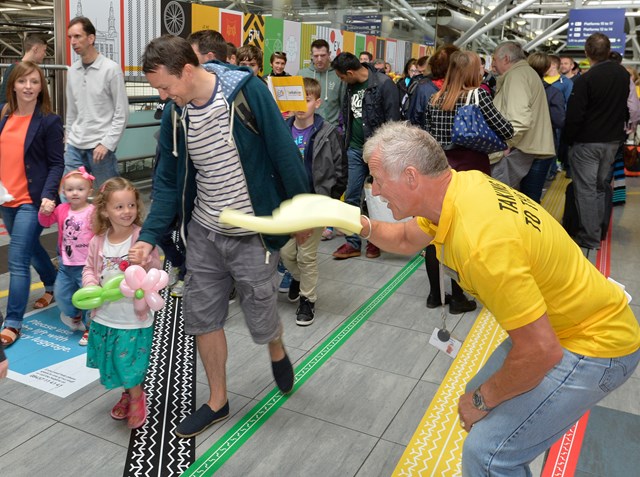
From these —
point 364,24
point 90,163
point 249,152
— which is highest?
point 364,24

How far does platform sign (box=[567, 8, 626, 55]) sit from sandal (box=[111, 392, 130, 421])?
15.8 m

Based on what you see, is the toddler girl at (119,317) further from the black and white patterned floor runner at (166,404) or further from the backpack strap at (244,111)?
the backpack strap at (244,111)

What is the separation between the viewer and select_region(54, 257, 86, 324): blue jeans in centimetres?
381

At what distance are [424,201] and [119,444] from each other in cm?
195

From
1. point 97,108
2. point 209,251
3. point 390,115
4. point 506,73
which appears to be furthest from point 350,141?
point 209,251

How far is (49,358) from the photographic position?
367 centimetres

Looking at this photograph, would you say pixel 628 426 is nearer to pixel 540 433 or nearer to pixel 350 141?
pixel 540 433

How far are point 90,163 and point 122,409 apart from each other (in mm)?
2546

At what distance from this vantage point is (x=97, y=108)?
4.83 m

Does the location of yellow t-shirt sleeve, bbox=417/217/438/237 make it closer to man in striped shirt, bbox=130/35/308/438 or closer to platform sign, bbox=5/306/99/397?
man in striped shirt, bbox=130/35/308/438

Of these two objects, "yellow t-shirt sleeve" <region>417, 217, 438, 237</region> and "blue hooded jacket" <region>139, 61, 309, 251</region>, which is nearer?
"yellow t-shirt sleeve" <region>417, 217, 438, 237</region>

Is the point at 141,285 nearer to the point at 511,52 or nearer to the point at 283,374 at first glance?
the point at 283,374

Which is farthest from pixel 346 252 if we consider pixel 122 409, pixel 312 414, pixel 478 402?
pixel 478 402

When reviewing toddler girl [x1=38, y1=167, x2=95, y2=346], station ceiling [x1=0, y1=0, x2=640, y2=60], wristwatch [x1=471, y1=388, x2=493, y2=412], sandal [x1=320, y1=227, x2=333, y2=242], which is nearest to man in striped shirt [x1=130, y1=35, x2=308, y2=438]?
toddler girl [x1=38, y1=167, x2=95, y2=346]
